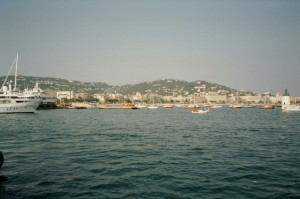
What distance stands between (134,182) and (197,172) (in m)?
3.96

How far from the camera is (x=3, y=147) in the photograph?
24.9 metres

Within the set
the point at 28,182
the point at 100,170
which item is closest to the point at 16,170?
the point at 28,182

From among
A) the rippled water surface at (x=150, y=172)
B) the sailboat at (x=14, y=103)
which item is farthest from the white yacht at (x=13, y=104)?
the rippled water surface at (x=150, y=172)

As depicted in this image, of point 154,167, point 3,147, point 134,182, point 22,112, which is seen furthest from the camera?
point 22,112

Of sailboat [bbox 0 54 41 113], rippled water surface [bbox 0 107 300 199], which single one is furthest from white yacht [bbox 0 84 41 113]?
rippled water surface [bbox 0 107 300 199]

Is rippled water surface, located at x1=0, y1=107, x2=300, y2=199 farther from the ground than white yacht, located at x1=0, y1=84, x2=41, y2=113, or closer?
closer

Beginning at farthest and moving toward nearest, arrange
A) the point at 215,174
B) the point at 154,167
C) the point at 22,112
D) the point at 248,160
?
the point at 22,112, the point at 248,160, the point at 154,167, the point at 215,174

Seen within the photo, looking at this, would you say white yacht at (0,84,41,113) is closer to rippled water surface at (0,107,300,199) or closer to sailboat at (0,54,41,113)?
sailboat at (0,54,41,113)

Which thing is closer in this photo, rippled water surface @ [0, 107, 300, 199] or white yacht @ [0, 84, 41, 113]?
rippled water surface @ [0, 107, 300, 199]

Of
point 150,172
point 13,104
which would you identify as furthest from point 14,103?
point 150,172

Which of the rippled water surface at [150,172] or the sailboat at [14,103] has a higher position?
the sailboat at [14,103]

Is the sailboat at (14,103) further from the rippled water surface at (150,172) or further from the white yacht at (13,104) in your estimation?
the rippled water surface at (150,172)

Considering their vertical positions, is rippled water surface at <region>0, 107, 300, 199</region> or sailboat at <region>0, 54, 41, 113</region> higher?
sailboat at <region>0, 54, 41, 113</region>

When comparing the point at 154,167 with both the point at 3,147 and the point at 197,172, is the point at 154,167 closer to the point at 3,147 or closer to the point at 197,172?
the point at 197,172
